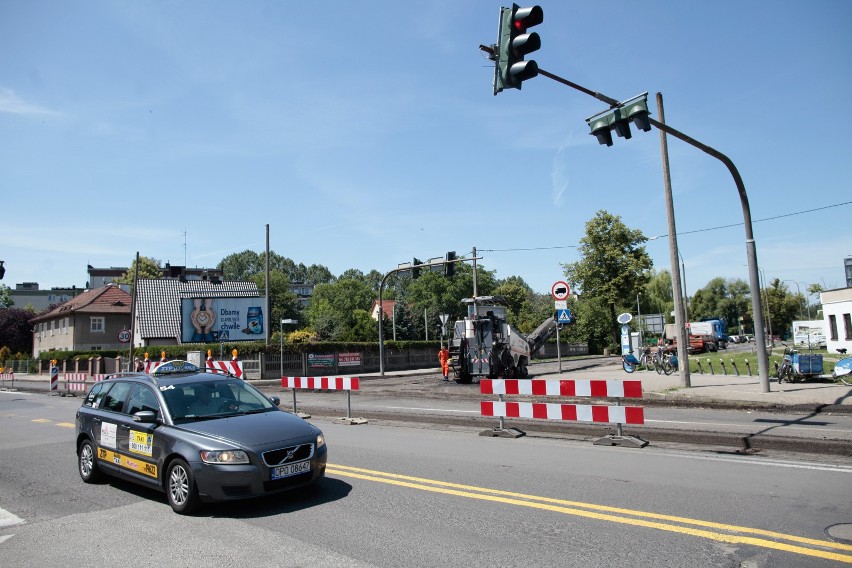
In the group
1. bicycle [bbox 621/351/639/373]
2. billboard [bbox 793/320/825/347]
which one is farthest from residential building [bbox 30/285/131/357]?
billboard [bbox 793/320/825/347]

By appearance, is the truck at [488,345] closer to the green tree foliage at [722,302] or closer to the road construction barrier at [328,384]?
the road construction barrier at [328,384]

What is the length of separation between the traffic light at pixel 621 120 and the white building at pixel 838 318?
32.8 m

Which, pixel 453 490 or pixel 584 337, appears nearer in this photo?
pixel 453 490

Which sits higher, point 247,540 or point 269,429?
point 269,429

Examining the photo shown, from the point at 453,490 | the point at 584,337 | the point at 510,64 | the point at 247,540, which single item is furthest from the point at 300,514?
the point at 584,337

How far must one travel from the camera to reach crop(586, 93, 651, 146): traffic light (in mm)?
10766

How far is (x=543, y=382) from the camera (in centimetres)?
1055

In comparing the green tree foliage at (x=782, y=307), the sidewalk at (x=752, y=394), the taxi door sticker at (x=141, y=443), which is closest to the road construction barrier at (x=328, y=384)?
the sidewalk at (x=752, y=394)

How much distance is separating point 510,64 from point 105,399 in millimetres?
7338

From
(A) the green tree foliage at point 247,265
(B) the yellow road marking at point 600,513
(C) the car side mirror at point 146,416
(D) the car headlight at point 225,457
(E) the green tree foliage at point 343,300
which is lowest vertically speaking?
(B) the yellow road marking at point 600,513

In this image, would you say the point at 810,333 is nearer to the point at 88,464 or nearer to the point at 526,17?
the point at 526,17

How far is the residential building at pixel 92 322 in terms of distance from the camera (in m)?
57.6

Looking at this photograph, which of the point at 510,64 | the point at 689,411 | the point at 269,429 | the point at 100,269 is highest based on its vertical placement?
the point at 100,269

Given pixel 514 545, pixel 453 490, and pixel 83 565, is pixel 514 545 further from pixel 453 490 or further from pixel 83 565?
pixel 83 565
